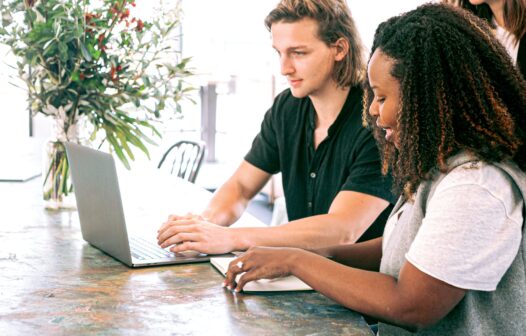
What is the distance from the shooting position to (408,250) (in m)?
1.13

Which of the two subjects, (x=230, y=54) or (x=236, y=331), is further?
(x=230, y=54)

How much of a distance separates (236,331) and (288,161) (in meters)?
1.05

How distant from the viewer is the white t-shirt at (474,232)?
39.6 inches

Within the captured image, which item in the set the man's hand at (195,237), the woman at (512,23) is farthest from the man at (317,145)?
the woman at (512,23)

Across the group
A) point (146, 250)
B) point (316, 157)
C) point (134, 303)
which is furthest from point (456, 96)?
point (316, 157)

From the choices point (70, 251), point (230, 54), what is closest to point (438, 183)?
point (70, 251)

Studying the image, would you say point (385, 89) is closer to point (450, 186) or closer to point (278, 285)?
point (450, 186)

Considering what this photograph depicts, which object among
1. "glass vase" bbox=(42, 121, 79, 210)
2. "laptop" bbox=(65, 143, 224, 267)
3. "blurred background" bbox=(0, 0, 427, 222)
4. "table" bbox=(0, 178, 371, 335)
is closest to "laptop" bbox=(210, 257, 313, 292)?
"table" bbox=(0, 178, 371, 335)

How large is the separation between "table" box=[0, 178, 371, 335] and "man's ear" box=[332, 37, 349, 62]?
789 millimetres

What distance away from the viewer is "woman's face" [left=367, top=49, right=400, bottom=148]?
1.15 meters

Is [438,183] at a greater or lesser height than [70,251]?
greater

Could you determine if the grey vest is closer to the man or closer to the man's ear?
the man

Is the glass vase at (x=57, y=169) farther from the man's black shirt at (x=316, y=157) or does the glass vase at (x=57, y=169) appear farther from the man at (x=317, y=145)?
the man's black shirt at (x=316, y=157)

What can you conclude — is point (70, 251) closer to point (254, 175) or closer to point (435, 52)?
point (254, 175)
